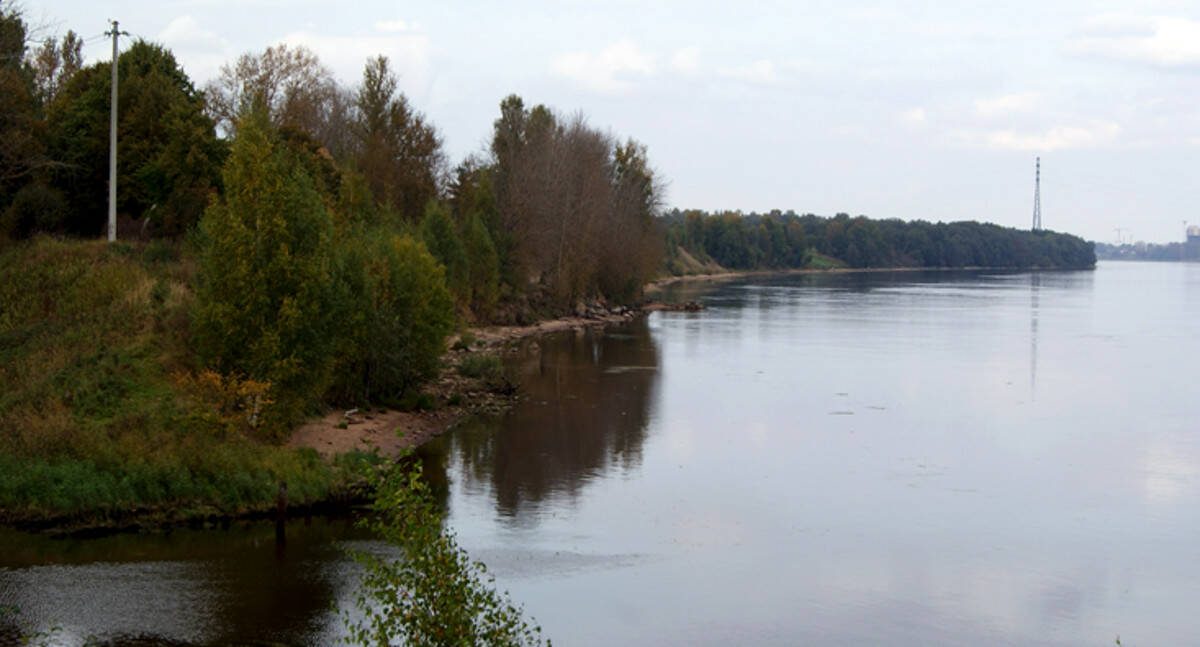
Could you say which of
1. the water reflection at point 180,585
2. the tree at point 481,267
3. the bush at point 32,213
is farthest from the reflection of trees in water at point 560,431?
the bush at point 32,213

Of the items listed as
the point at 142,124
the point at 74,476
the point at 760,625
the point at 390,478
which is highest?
the point at 142,124

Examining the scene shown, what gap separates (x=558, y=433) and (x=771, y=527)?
1115 cm

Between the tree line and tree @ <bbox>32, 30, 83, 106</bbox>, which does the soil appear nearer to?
the tree line

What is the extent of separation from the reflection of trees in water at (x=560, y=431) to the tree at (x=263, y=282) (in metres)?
5.58

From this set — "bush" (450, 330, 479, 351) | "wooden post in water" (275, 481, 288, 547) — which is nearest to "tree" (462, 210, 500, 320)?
"bush" (450, 330, 479, 351)

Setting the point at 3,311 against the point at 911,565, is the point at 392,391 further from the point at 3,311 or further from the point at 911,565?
the point at 911,565

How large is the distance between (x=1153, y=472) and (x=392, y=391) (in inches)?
952

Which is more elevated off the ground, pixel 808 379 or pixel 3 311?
pixel 3 311

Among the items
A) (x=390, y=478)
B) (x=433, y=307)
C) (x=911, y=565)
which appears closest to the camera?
(x=390, y=478)

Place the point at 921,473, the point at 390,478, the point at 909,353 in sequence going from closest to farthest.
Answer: the point at 390,478
the point at 921,473
the point at 909,353

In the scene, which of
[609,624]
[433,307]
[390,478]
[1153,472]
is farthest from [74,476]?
[1153,472]

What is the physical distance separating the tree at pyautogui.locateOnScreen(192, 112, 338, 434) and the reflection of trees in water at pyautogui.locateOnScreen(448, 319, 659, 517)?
5580 millimetres

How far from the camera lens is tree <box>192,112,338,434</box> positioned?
92.7 ft

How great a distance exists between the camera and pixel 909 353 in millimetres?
59250
